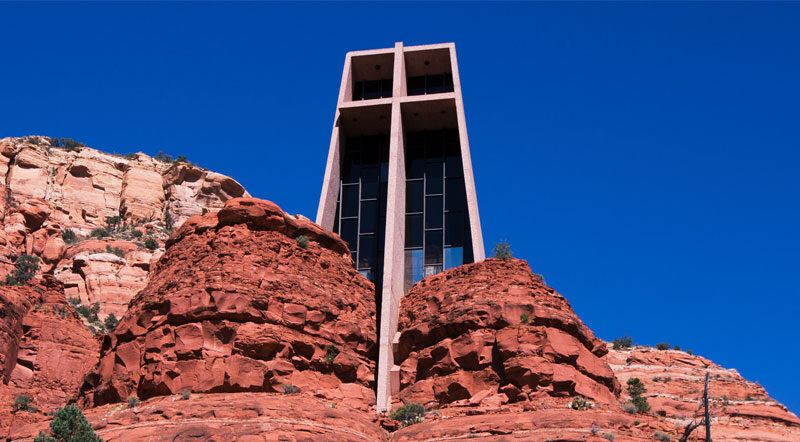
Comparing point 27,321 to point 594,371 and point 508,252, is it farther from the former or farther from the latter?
point 594,371

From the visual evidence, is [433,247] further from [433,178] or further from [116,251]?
[116,251]

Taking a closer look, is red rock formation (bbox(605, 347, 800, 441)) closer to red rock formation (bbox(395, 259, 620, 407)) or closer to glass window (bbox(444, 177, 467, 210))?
red rock formation (bbox(395, 259, 620, 407))

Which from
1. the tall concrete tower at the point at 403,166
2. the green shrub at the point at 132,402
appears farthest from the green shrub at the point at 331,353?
the tall concrete tower at the point at 403,166

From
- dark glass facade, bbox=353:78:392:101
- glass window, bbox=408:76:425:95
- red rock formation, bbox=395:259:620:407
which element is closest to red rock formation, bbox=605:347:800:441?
red rock formation, bbox=395:259:620:407

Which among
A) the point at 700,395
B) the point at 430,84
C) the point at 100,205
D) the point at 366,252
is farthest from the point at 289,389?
the point at 100,205

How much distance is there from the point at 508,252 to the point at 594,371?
24.1ft

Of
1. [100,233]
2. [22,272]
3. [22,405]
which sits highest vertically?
[100,233]

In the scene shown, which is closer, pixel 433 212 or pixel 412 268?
pixel 412 268

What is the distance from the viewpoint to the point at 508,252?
3706 cm

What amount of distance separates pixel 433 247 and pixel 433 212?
A: 203cm

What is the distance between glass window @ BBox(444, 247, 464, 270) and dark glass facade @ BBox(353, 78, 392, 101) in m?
9.26

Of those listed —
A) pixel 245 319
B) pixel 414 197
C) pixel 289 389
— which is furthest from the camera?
pixel 414 197

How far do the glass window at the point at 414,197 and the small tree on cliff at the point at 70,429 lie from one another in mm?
22044

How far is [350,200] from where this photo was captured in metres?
46.7
